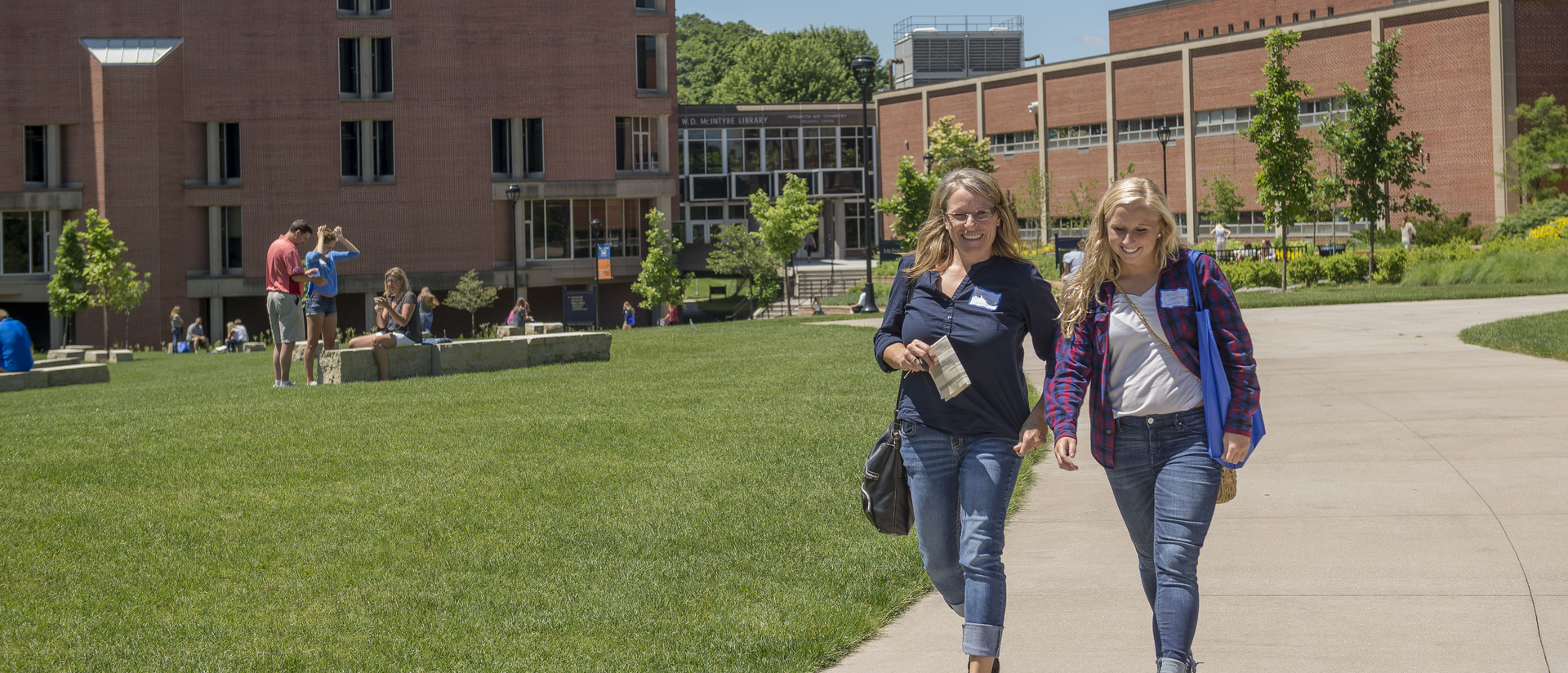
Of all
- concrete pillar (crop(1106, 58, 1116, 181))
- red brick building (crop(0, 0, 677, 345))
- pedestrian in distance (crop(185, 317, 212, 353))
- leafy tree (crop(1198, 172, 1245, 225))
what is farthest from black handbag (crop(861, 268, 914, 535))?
concrete pillar (crop(1106, 58, 1116, 181))

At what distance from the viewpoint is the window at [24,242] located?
4659cm

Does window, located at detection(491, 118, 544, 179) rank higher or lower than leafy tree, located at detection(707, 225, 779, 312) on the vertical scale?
higher

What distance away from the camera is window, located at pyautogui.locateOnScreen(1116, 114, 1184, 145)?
6003 cm

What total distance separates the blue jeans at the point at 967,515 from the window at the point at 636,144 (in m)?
45.2

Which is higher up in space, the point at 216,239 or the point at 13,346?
the point at 216,239

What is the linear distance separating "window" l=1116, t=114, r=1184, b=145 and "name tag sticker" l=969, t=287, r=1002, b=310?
57971 millimetres

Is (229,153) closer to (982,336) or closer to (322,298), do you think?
(322,298)

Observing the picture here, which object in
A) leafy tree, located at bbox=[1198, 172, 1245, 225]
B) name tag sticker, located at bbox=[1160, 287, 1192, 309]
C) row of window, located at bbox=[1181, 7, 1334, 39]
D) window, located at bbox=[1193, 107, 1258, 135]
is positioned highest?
row of window, located at bbox=[1181, 7, 1334, 39]

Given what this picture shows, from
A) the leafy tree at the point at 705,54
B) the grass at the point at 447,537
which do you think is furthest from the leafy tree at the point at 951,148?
the leafy tree at the point at 705,54

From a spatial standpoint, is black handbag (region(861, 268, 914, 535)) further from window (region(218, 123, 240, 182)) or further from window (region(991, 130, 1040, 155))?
window (region(991, 130, 1040, 155))

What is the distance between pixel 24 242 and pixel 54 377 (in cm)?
3259

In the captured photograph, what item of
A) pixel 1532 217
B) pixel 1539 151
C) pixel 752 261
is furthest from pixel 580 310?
pixel 1539 151

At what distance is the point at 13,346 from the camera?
56.6 ft

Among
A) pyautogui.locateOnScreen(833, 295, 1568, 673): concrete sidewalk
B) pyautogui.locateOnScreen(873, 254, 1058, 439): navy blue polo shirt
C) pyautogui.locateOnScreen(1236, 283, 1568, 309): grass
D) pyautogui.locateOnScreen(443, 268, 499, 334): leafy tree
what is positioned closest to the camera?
pyautogui.locateOnScreen(873, 254, 1058, 439): navy blue polo shirt
